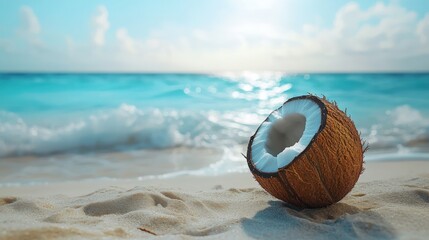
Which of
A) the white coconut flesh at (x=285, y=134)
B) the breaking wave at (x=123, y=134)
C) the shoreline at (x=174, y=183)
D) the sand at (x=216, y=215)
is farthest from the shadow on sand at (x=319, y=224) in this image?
the breaking wave at (x=123, y=134)

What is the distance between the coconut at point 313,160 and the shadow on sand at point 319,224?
96 mm

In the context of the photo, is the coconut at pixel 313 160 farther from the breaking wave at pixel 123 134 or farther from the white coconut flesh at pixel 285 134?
the breaking wave at pixel 123 134

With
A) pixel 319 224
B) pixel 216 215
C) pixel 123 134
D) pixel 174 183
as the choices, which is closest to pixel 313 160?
pixel 319 224

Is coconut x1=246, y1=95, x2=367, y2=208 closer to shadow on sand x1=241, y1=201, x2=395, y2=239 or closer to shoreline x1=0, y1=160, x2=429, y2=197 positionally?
shadow on sand x1=241, y1=201, x2=395, y2=239

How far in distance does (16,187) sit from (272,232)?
11.3 feet

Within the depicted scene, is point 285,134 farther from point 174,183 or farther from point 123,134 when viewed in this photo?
point 123,134

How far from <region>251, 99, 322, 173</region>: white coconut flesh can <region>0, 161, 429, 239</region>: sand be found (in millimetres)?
387

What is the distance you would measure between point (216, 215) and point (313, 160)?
87 centimetres

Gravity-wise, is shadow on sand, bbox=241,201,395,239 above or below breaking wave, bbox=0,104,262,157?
above

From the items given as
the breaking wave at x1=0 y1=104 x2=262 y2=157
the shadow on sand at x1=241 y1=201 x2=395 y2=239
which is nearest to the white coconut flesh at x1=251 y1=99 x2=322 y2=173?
the shadow on sand at x1=241 y1=201 x2=395 y2=239

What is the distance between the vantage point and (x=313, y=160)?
288 centimetres

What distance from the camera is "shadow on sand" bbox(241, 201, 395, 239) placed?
8.68 feet

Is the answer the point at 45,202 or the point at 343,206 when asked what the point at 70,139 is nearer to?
the point at 45,202

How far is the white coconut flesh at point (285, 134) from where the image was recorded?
9.65 feet
